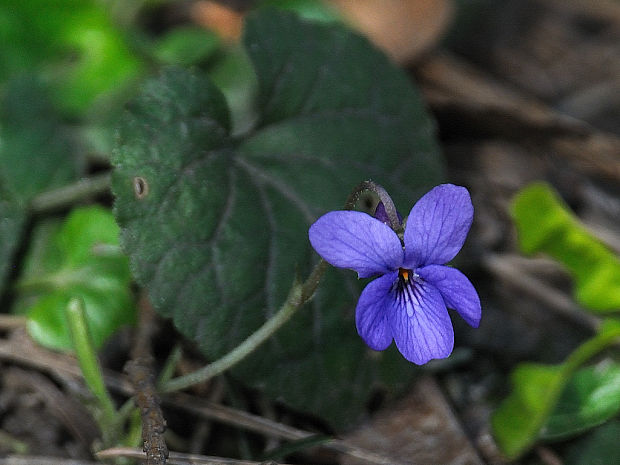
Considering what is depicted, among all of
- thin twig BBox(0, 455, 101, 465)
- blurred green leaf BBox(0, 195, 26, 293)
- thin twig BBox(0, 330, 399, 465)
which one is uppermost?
blurred green leaf BBox(0, 195, 26, 293)

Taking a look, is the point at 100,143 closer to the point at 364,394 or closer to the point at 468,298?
the point at 364,394

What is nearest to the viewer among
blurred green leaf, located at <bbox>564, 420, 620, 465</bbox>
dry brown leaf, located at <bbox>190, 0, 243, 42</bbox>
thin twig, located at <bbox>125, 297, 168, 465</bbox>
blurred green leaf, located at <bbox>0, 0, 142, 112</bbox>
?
thin twig, located at <bbox>125, 297, 168, 465</bbox>

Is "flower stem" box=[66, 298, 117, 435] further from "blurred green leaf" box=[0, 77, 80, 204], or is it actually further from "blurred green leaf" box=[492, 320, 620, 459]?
"blurred green leaf" box=[492, 320, 620, 459]

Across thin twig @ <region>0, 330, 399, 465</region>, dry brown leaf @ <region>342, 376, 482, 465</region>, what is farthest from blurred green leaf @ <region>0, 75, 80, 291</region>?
dry brown leaf @ <region>342, 376, 482, 465</region>

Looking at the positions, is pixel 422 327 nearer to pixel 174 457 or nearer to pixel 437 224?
pixel 437 224

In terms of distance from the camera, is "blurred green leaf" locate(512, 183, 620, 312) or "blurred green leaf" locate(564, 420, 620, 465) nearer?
"blurred green leaf" locate(564, 420, 620, 465)

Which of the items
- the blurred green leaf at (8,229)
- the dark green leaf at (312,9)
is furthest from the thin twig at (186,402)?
the dark green leaf at (312,9)

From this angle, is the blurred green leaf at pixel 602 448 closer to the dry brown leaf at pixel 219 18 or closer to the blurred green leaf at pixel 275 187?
the blurred green leaf at pixel 275 187

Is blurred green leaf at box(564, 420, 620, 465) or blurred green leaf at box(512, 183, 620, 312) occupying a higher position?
blurred green leaf at box(512, 183, 620, 312)
